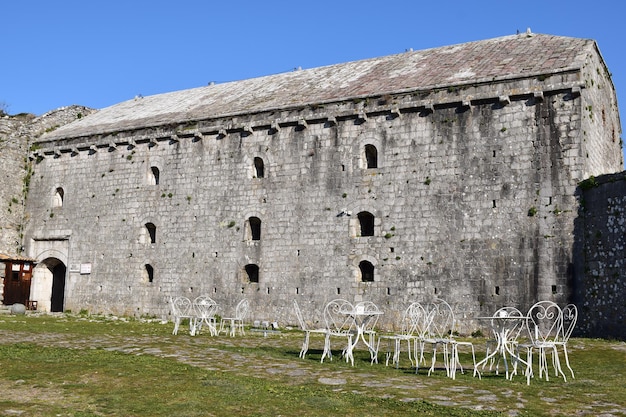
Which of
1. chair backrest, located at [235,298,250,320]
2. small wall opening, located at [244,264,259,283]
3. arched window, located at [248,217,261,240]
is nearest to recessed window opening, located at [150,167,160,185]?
arched window, located at [248,217,261,240]

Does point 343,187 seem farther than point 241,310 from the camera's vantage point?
No

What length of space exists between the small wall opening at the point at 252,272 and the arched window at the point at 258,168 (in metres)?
3.41

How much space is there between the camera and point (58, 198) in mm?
29875

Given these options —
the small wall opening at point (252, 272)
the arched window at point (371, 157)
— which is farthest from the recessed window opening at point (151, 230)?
the arched window at point (371, 157)

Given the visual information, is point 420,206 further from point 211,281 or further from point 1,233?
point 1,233

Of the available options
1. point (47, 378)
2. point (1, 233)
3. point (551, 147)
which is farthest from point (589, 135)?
point (1, 233)

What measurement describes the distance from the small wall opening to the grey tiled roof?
5813 millimetres

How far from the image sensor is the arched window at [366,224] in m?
22.9

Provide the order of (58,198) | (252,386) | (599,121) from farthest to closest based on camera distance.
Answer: (58,198), (599,121), (252,386)

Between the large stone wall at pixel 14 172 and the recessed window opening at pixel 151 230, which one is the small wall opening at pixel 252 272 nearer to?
the recessed window opening at pixel 151 230

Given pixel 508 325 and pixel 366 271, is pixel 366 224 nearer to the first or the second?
pixel 366 271

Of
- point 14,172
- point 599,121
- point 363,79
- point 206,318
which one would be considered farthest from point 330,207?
point 14,172

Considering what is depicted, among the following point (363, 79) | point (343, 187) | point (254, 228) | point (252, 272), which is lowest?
point (252, 272)

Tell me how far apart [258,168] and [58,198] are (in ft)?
34.3
